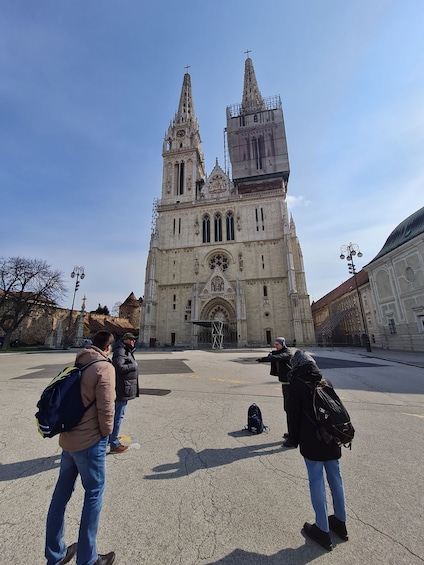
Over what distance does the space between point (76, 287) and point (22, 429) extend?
26903 millimetres

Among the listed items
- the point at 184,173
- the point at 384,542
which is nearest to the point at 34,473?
the point at 384,542

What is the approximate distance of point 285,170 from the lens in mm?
37781

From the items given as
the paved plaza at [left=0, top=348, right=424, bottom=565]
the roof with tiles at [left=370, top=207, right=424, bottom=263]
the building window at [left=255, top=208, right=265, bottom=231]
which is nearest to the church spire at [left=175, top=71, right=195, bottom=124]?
the building window at [left=255, top=208, right=265, bottom=231]

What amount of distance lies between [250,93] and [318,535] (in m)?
61.8

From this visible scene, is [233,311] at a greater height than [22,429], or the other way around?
→ [233,311]

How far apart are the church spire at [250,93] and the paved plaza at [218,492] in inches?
2133

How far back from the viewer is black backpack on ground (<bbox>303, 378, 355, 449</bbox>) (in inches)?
76.9

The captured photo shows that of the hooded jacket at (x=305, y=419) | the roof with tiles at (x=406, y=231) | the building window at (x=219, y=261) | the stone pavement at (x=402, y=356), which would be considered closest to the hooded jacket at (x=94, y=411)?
the hooded jacket at (x=305, y=419)

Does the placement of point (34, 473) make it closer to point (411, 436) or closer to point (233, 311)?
point (411, 436)

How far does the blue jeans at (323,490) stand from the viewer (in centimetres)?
195

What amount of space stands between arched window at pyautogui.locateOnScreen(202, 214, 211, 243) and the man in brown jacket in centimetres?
3457

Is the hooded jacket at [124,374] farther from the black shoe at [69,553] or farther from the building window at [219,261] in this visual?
the building window at [219,261]

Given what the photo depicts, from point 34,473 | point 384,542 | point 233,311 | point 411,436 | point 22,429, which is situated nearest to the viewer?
point 384,542

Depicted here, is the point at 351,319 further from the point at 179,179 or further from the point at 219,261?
the point at 179,179
